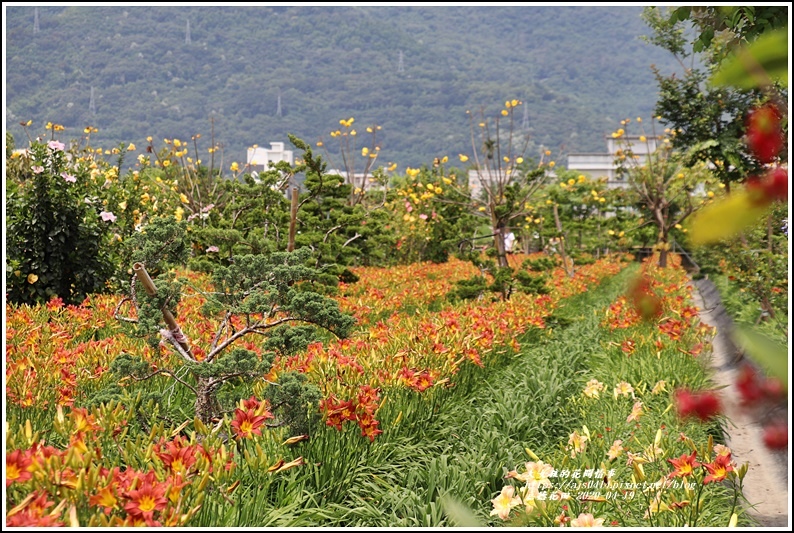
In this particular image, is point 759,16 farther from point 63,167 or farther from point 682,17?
point 63,167

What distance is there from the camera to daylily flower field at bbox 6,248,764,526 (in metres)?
1.99

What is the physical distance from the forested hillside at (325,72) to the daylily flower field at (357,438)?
82.8 metres

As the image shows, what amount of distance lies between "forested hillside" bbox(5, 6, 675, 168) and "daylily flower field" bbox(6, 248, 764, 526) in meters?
82.8

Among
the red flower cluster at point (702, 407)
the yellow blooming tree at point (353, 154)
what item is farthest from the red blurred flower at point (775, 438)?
the yellow blooming tree at point (353, 154)

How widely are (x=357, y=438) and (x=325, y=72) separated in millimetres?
143999

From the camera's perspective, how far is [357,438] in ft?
10.8

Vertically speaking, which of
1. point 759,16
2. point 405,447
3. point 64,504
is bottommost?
point 405,447

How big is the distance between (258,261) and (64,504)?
147 cm

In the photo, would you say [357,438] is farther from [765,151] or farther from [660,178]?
[660,178]

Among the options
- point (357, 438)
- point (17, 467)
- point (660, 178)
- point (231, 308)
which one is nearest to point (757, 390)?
point (17, 467)

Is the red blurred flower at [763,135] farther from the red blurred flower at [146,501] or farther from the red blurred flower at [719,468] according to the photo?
the red blurred flower at [719,468]

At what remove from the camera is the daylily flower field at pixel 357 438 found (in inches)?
78.2

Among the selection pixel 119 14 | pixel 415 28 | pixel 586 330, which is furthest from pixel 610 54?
pixel 586 330

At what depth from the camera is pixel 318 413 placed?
10.8 feet
